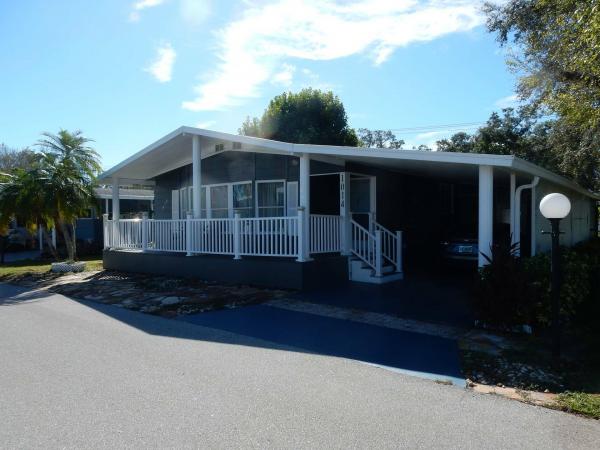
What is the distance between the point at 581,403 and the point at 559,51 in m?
7.61

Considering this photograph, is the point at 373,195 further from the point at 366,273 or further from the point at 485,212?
the point at 485,212

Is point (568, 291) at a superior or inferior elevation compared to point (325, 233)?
inferior

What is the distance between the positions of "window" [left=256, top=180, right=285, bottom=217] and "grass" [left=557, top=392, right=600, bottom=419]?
382 inches

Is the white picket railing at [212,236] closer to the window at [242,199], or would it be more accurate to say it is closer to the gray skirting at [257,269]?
the gray skirting at [257,269]

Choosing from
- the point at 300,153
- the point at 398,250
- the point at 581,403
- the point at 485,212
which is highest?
the point at 300,153

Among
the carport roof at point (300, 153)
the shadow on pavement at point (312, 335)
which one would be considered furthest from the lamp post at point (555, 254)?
the carport roof at point (300, 153)

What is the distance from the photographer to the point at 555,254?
244 inches

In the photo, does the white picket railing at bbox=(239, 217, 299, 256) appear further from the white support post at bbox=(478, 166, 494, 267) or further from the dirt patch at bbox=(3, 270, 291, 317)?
the white support post at bbox=(478, 166, 494, 267)

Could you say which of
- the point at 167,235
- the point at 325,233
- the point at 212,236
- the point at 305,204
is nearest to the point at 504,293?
the point at 305,204

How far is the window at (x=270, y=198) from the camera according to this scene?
13867 millimetres

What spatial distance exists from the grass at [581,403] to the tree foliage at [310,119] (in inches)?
855

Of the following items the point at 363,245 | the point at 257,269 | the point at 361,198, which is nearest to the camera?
the point at 257,269

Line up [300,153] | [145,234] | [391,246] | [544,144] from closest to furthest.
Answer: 1. [300,153]
2. [391,246]
3. [145,234]
4. [544,144]

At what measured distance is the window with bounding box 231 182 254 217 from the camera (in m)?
14.7
